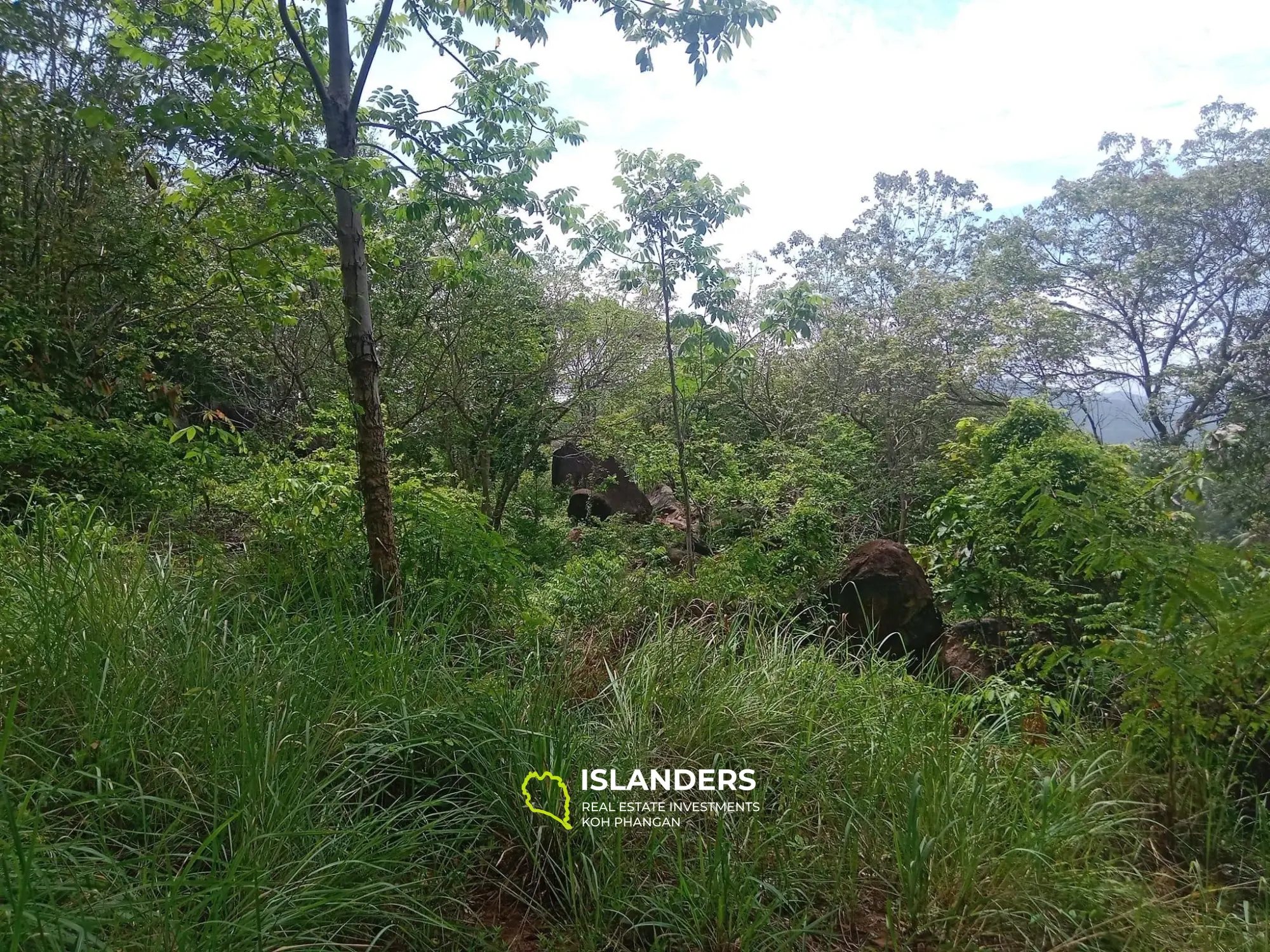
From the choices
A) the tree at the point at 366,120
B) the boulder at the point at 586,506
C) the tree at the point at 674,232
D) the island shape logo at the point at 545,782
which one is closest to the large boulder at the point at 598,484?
the boulder at the point at 586,506

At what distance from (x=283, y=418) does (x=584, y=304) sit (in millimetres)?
3999

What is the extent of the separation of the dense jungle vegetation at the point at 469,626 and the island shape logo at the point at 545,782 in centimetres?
3

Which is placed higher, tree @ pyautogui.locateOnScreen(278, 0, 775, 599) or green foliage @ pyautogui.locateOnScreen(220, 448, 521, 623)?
tree @ pyautogui.locateOnScreen(278, 0, 775, 599)

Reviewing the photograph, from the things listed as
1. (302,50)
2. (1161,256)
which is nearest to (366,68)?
(302,50)

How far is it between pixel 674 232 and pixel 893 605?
295 cm

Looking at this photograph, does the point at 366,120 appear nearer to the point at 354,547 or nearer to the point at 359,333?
the point at 359,333

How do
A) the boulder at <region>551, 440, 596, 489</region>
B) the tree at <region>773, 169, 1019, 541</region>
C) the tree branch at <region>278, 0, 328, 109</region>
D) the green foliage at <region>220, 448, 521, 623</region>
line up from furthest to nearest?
the boulder at <region>551, 440, 596, 489</region>, the tree at <region>773, 169, 1019, 541</region>, the green foliage at <region>220, 448, 521, 623</region>, the tree branch at <region>278, 0, 328, 109</region>

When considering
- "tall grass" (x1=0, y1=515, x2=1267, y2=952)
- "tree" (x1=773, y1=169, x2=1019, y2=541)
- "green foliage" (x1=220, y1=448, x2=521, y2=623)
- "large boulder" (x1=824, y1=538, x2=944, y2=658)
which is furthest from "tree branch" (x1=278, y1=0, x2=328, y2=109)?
"tree" (x1=773, y1=169, x2=1019, y2=541)

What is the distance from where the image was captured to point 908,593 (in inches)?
172

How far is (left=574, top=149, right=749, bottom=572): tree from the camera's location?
4727mm

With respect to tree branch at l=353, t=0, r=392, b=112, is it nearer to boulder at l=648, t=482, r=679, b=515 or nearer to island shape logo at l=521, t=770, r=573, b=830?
island shape logo at l=521, t=770, r=573, b=830

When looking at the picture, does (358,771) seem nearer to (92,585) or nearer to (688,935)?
(688,935)

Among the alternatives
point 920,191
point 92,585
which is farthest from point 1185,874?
point 920,191

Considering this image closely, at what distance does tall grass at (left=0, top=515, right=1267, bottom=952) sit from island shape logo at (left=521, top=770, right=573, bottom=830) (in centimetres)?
2
